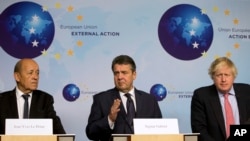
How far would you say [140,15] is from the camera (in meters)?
6.66

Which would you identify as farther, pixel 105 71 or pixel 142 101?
pixel 105 71

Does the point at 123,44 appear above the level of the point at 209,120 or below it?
above

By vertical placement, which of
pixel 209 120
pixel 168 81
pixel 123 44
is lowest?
pixel 209 120

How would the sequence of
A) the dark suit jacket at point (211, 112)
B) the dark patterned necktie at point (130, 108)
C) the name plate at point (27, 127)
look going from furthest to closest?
the dark patterned necktie at point (130, 108), the dark suit jacket at point (211, 112), the name plate at point (27, 127)

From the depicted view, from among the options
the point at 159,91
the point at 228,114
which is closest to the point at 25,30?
the point at 159,91

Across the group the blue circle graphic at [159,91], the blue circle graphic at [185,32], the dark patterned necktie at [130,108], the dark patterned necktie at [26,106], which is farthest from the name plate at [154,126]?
the blue circle graphic at [185,32]

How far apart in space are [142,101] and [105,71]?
100cm

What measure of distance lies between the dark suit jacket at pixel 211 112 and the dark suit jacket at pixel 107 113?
42cm

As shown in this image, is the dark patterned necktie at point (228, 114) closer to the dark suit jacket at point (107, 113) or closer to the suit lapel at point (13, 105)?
the dark suit jacket at point (107, 113)

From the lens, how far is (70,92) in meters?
6.51

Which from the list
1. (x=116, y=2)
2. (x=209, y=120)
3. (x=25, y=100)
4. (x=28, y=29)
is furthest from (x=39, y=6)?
(x=209, y=120)

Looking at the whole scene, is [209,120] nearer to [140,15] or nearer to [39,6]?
[140,15]

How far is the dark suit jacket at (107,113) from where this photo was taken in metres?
5.43

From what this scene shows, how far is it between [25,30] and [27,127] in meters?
2.19
